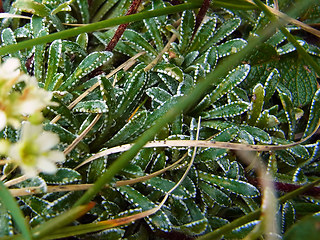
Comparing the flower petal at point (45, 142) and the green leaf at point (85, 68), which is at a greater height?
the green leaf at point (85, 68)

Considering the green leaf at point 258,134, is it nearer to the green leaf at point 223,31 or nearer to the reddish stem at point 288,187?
the reddish stem at point 288,187

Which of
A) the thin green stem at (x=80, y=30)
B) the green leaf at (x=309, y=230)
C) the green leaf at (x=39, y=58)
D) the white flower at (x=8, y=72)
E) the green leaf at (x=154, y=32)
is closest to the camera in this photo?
the green leaf at (x=309, y=230)

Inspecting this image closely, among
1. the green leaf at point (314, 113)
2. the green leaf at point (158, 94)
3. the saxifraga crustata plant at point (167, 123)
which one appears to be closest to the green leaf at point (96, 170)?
the saxifraga crustata plant at point (167, 123)

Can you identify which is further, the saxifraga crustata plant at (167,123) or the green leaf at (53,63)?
the green leaf at (53,63)

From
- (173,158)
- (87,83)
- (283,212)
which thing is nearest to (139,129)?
(173,158)

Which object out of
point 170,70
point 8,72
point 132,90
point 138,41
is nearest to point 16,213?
point 8,72

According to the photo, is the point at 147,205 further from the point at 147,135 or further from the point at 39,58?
the point at 39,58

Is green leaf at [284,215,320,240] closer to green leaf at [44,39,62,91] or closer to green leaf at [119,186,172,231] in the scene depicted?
green leaf at [119,186,172,231]
